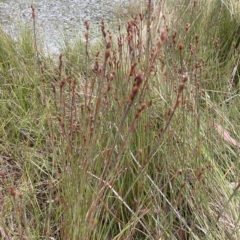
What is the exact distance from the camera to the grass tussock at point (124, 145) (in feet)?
2.40

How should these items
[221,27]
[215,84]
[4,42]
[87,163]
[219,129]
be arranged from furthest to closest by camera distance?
[221,27] < [4,42] < [215,84] < [219,129] < [87,163]

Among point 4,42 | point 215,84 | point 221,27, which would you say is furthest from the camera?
point 221,27

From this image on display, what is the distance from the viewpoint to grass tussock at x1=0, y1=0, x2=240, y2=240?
730 millimetres

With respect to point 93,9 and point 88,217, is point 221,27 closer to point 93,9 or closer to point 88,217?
point 88,217

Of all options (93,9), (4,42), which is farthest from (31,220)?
(93,9)

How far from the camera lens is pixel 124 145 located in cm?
51

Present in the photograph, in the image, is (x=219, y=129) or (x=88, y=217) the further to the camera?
(x=219, y=129)

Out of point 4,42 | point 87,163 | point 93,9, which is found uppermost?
point 87,163

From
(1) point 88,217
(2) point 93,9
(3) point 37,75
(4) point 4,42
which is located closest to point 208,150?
(1) point 88,217

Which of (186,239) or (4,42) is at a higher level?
(4,42)

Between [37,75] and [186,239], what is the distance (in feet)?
3.04

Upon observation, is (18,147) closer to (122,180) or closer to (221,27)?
(122,180)

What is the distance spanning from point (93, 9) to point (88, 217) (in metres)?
3.05

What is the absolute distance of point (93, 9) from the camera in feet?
11.7
